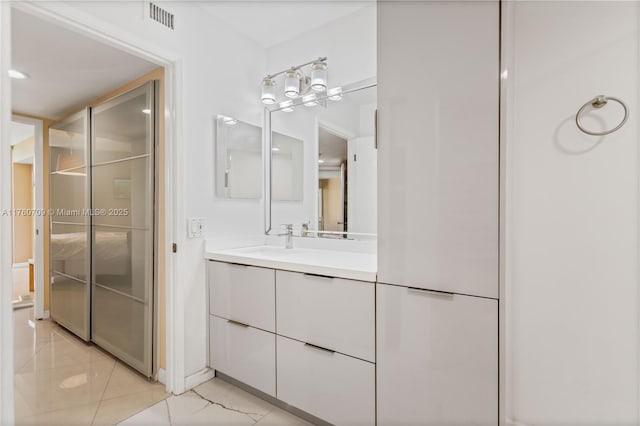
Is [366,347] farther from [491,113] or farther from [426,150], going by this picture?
[491,113]

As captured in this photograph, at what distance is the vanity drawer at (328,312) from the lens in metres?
1.42

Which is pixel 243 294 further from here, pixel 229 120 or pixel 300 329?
pixel 229 120

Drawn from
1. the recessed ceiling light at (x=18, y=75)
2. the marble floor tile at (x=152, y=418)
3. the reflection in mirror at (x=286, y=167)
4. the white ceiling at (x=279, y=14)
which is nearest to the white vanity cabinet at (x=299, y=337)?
the marble floor tile at (x=152, y=418)

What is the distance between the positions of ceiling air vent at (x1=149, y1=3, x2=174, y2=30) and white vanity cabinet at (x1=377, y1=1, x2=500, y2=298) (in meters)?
1.27

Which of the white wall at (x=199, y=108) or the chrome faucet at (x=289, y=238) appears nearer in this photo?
the white wall at (x=199, y=108)

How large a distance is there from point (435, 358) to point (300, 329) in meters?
0.68

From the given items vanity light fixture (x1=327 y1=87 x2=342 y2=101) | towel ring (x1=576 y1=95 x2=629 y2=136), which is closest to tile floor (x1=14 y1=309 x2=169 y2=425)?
vanity light fixture (x1=327 y1=87 x2=342 y2=101)

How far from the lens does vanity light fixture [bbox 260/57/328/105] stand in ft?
7.09

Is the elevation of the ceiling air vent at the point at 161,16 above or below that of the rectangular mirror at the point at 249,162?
above

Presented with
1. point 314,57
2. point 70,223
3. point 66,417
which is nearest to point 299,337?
point 66,417

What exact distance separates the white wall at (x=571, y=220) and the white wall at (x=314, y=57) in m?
0.88

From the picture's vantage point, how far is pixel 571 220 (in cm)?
140

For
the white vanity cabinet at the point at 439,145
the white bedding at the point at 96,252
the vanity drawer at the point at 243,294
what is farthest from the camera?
the white bedding at the point at 96,252

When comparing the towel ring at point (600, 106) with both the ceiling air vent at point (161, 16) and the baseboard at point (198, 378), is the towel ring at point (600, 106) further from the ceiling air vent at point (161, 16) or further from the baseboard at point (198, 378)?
the baseboard at point (198, 378)
